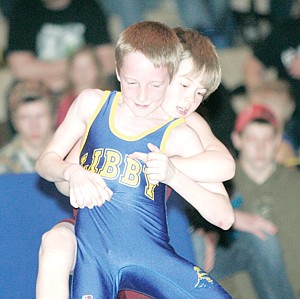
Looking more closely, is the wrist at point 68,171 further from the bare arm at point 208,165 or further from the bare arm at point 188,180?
the bare arm at point 208,165

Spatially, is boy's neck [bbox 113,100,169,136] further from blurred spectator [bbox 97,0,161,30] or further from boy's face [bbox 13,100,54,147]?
blurred spectator [bbox 97,0,161,30]

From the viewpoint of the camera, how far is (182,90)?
105 inches

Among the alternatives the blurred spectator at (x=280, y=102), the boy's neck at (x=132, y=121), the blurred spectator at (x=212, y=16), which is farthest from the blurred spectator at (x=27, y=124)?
Result: the boy's neck at (x=132, y=121)

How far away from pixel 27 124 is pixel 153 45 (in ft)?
7.33

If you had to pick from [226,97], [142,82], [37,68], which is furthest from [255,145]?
[142,82]

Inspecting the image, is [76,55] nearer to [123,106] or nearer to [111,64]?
[111,64]

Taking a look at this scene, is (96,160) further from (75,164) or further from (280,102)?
(280,102)

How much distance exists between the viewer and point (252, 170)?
186 inches

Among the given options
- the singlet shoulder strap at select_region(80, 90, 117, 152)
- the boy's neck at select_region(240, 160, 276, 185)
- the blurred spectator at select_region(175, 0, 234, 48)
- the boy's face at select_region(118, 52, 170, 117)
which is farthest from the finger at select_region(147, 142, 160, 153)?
the blurred spectator at select_region(175, 0, 234, 48)

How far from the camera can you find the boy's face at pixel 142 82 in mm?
2493

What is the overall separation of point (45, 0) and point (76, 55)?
430mm

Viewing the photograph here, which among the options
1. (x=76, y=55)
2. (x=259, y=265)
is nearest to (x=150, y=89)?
Result: (x=259, y=265)

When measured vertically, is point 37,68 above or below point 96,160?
above

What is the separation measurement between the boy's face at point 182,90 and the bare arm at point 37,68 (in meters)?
2.38
